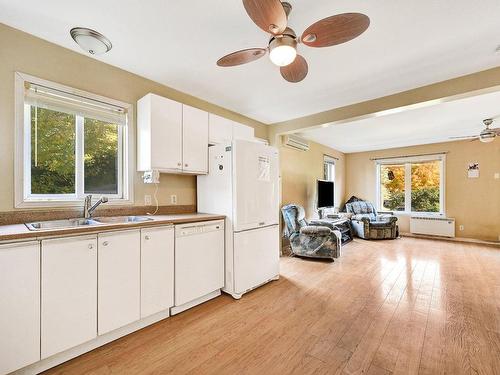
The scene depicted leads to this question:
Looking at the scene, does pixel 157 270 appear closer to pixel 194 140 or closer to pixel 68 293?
pixel 68 293

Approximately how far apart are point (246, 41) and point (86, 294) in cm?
236

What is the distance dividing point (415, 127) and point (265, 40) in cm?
403

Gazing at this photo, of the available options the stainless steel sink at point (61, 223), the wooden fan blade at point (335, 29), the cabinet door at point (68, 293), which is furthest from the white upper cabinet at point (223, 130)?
the cabinet door at point (68, 293)

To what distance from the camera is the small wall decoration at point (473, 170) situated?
5341 millimetres

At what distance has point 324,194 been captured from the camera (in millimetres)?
5543

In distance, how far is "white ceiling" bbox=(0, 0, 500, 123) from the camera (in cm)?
163

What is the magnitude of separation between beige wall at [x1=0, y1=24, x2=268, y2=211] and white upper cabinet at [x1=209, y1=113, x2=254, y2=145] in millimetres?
559

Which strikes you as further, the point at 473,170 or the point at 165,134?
the point at 473,170

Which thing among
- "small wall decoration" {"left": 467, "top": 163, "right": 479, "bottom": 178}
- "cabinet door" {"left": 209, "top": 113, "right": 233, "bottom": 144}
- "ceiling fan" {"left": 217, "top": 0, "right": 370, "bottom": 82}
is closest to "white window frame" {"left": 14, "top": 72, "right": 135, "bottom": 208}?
"cabinet door" {"left": 209, "top": 113, "right": 233, "bottom": 144}

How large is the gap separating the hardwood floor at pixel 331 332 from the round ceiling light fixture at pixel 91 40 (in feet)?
7.90

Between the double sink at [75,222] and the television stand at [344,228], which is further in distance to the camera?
the television stand at [344,228]

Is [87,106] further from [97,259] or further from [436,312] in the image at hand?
[436,312]

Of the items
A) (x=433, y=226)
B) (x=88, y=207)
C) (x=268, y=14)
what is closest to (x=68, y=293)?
(x=88, y=207)

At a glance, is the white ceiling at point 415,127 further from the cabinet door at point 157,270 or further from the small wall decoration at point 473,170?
the cabinet door at point 157,270
